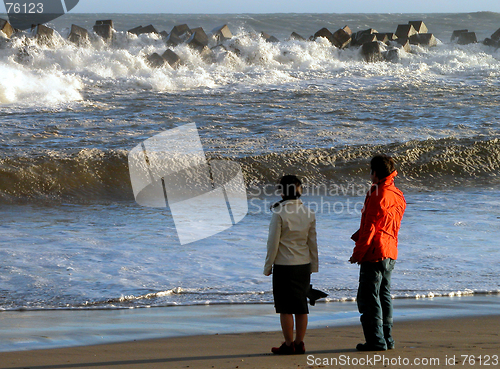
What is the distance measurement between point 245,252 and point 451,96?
41.8ft

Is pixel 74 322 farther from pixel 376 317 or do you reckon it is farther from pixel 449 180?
pixel 449 180

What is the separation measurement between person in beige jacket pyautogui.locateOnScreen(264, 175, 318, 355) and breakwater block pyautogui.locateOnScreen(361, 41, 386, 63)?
816 inches

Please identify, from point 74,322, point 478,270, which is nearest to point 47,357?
point 74,322

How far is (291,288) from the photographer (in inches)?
137

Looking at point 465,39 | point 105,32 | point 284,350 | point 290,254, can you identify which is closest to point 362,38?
point 465,39

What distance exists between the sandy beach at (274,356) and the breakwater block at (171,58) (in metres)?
17.6

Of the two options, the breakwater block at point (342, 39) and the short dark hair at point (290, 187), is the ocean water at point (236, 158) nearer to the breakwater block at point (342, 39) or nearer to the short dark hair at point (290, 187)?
the breakwater block at point (342, 39)

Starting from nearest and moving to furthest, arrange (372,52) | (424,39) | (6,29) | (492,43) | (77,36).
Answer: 1. (6,29)
2. (77,36)
3. (372,52)
4. (424,39)
5. (492,43)

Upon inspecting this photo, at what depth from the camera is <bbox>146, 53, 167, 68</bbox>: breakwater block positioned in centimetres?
2011

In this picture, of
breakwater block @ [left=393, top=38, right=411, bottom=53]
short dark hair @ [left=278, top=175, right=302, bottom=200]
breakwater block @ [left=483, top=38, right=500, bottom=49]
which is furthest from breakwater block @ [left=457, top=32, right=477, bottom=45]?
short dark hair @ [left=278, top=175, right=302, bottom=200]

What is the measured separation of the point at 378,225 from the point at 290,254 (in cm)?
53

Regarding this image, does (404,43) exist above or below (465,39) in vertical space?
below

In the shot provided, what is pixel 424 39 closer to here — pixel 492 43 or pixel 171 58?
pixel 492 43

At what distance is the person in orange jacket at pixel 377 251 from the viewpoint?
3.42 meters
